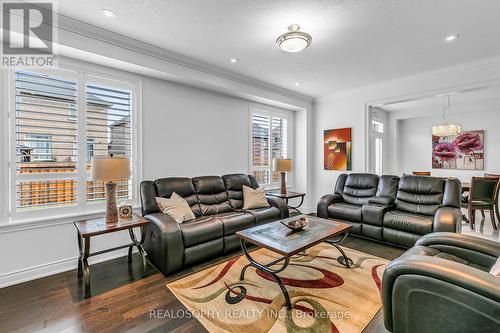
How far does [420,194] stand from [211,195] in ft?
11.0

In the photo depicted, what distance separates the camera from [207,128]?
4.14 metres

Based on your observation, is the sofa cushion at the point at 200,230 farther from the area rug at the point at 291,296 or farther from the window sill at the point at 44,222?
the window sill at the point at 44,222

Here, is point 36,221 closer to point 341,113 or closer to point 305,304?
point 305,304

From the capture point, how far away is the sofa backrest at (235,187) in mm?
3818

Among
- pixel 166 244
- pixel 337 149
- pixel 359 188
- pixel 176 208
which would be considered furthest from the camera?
pixel 337 149

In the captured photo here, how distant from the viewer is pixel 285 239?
2.31m

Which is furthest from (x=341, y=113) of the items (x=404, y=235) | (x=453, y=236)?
(x=453, y=236)

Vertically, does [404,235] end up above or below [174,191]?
below

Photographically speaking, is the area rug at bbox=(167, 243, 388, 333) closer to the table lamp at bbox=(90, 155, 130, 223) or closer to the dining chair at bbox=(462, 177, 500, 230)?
the table lamp at bbox=(90, 155, 130, 223)

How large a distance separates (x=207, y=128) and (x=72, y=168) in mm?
2037

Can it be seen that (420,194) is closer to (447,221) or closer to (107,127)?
(447,221)

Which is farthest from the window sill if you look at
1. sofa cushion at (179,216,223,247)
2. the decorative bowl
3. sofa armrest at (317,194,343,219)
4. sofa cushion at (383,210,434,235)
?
sofa cushion at (383,210,434,235)

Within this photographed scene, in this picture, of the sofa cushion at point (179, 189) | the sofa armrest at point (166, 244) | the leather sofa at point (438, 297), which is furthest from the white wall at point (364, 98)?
the sofa armrest at point (166, 244)

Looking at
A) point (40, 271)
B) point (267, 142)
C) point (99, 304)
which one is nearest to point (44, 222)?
point (40, 271)
